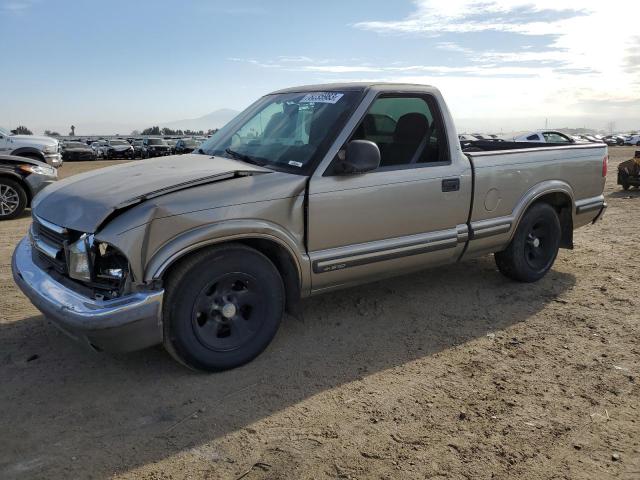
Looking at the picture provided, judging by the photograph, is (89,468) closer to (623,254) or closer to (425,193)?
(425,193)

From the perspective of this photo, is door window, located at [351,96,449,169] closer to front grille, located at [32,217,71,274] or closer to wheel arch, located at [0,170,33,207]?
front grille, located at [32,217,71,274]

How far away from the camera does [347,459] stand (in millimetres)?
2773

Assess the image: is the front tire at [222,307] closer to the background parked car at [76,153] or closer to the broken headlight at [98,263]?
the broken headlight at [98,263]

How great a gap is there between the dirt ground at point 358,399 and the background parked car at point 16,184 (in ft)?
16.0

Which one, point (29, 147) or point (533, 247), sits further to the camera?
point (29, 147)

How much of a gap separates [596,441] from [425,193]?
2.14m

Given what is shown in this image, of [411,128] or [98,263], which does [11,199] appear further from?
[411,128]

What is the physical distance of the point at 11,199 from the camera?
30.1ft

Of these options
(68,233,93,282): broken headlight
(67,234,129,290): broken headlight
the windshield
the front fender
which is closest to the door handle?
the windshield

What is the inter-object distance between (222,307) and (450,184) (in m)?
2.17

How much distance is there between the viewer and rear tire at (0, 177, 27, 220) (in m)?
9.09

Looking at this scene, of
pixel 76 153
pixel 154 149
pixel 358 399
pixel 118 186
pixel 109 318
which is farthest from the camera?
pixel 154 149

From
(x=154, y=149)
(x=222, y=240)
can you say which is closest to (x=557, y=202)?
(x=222, y=240)

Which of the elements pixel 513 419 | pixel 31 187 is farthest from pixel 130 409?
pixel 31 187
